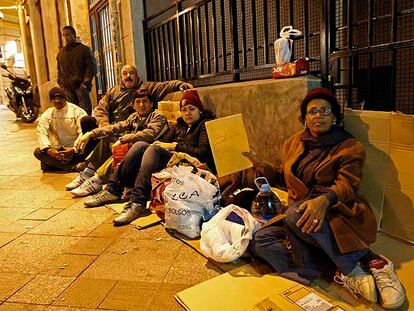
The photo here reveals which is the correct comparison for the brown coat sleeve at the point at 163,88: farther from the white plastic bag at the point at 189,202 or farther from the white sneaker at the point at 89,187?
the white plastic bag at the point at 189,202

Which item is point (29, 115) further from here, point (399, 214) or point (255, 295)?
point (399, 214)

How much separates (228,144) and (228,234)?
69cm

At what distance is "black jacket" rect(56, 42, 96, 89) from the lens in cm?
747

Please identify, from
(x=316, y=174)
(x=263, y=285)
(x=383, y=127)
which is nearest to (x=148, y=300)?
(x=263, y=285)

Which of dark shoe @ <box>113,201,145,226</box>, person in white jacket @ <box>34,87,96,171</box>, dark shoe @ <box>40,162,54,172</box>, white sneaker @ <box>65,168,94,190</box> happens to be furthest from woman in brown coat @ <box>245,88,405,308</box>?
dark shoe @ <box>40,162,54,172</box>

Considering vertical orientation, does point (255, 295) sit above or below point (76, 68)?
below

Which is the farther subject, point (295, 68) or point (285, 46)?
point (285, 46)

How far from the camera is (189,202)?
9.60ft

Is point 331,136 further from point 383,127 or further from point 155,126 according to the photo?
point 155,126

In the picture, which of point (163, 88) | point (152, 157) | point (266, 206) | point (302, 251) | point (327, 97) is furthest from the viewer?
point (163, 88)

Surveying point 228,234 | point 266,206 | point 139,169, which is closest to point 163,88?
point 139,169

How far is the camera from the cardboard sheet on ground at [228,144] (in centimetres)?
277

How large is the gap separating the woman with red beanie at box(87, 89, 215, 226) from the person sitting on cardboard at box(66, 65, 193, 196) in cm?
51

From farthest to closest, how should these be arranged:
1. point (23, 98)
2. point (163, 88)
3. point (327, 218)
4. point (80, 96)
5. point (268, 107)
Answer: point (23, 98) → point (80, 96) → point (163, 88) → point (268, 107) → point (327, 218)
